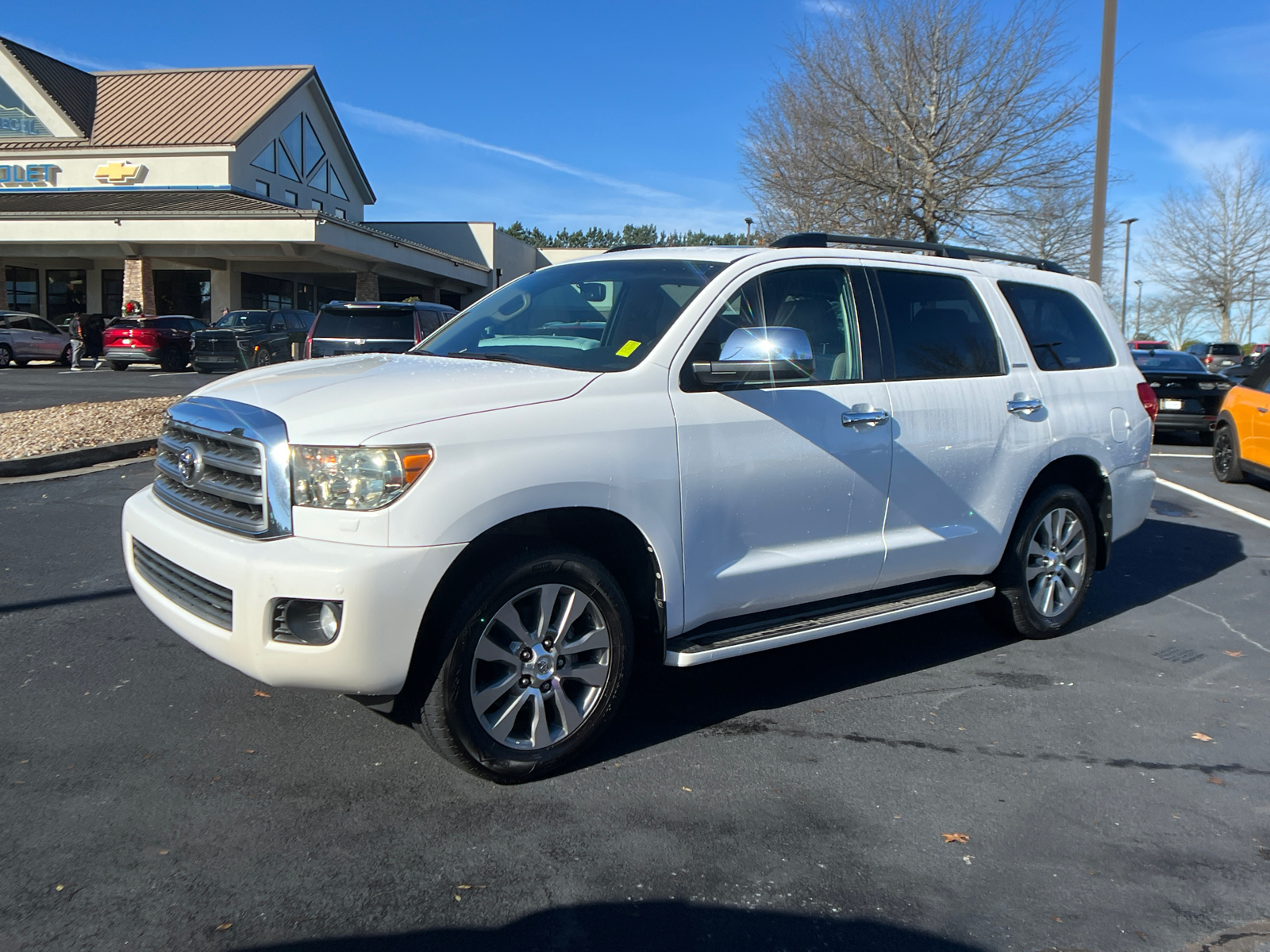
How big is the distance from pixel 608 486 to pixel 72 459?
8.02 m

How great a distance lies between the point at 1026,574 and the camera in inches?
208

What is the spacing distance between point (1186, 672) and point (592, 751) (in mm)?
3224

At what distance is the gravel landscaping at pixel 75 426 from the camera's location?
9.93 m

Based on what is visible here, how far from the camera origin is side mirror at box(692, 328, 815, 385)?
387 cm

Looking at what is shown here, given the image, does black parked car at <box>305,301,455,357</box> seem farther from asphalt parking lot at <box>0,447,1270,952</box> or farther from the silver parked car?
the silver parked car

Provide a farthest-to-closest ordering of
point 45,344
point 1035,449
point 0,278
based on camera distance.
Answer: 1. point 0,278
2. point 45,344
3. point 1035,449

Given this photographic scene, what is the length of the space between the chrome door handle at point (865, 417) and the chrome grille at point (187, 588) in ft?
8.28

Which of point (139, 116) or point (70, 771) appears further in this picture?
point (139, 116)

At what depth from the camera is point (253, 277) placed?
37469 mm

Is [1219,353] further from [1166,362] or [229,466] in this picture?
[229,466]

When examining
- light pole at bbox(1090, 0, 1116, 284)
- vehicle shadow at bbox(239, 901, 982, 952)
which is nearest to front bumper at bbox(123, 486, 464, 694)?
vehicle shadow at bbox(239, 901, 982, 952)

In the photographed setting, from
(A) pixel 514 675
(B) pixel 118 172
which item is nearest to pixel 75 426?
(A) pixel 514 675

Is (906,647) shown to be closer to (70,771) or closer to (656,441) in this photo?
(656,441)

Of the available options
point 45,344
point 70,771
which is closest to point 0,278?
point 45,344
